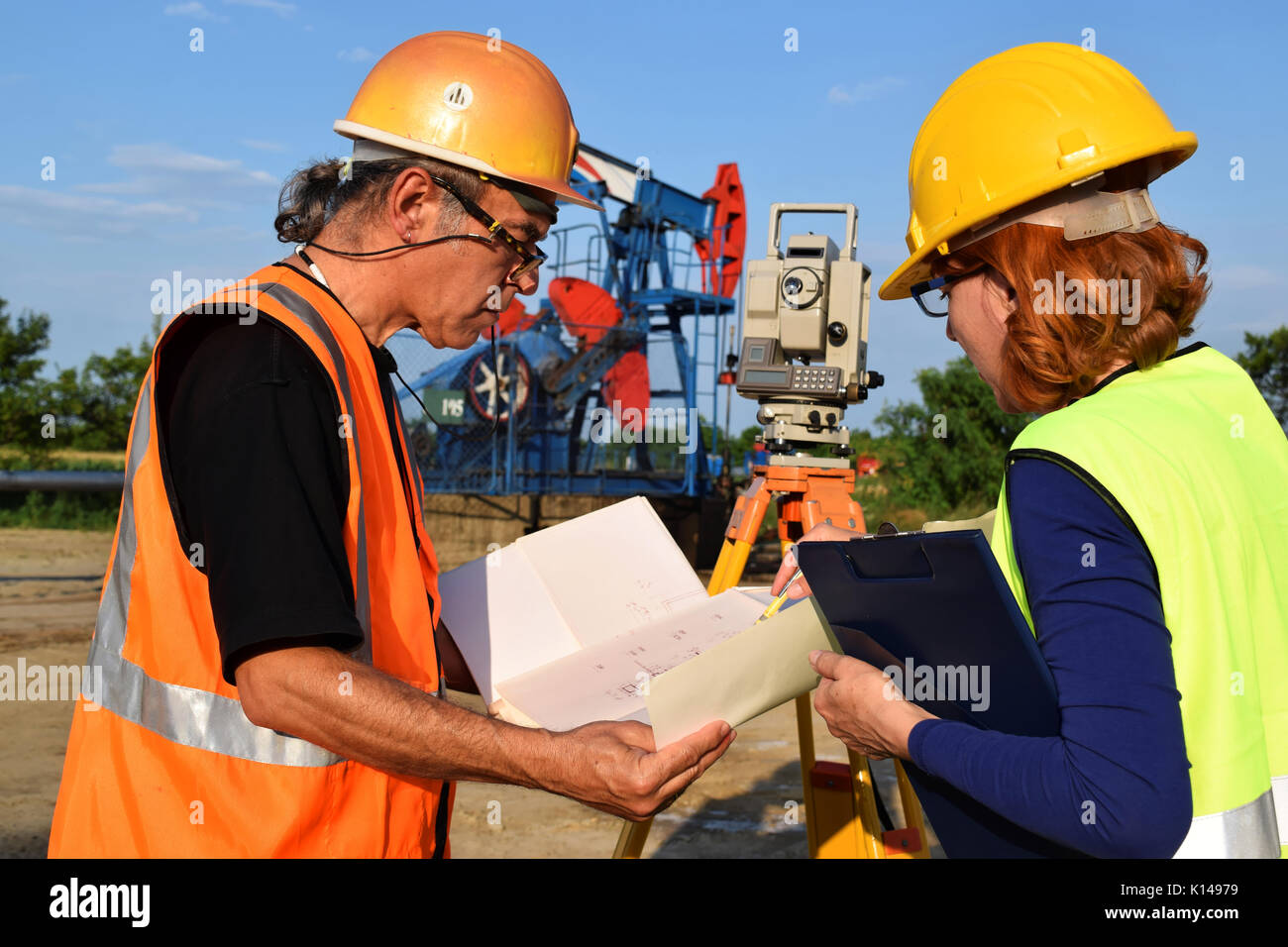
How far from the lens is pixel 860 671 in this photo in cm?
134

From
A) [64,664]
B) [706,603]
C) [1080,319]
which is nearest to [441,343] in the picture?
[706,603]

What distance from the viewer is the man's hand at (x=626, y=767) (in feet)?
4.41

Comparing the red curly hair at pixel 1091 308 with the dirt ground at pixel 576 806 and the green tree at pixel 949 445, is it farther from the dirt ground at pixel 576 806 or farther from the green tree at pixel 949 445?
the green tree at pixel 949 445

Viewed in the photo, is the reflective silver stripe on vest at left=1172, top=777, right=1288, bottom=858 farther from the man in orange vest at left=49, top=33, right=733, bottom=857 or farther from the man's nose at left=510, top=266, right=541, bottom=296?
the man's nose at left=510, top=266, right=541, bottom=296

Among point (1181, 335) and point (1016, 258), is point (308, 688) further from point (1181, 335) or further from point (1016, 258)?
point (1181, 335)

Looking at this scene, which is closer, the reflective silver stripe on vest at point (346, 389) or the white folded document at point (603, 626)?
the reflective silver stripe on vest at point (346, 389)

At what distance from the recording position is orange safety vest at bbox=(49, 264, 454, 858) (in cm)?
124

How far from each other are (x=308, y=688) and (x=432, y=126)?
91 centimetres

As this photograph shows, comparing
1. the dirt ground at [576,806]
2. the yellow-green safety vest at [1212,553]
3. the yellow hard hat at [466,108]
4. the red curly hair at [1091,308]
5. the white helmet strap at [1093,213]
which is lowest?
the dirt ground at [576,806]

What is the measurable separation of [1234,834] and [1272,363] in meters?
18.3

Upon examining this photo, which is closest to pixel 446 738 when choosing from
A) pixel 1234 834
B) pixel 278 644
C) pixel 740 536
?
pixel 278 644

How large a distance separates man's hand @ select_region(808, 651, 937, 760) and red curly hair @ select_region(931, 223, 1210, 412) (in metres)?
0.42

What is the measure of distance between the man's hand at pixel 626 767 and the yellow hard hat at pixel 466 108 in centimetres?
91

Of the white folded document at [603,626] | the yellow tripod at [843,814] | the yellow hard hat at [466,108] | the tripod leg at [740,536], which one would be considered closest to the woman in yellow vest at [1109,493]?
the white folded document at [603,626]
